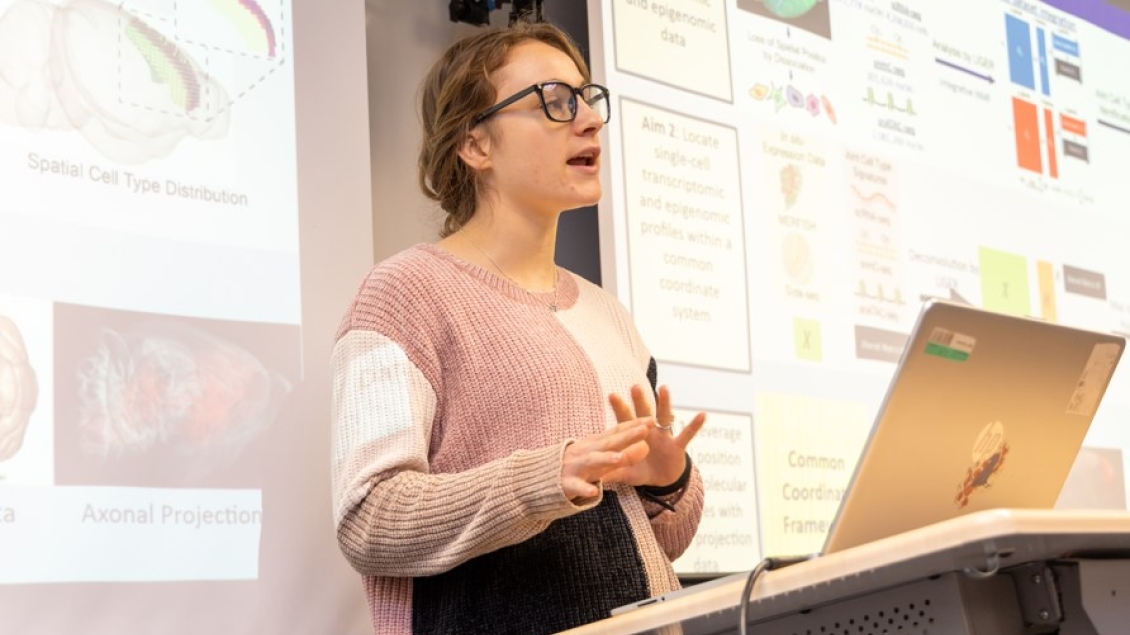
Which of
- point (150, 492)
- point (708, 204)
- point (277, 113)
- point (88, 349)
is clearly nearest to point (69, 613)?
point (150, 492)

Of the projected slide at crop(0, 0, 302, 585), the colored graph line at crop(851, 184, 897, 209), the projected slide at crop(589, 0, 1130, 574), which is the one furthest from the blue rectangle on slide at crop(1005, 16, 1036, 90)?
the projected slide at crop(0, 0, 302, 585)

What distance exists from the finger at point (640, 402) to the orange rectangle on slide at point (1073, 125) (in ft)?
8.30

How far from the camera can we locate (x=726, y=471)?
2656 millimetres

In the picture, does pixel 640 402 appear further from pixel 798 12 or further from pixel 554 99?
pixel 798 12

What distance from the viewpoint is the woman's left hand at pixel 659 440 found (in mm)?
1475

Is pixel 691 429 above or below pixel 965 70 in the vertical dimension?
below

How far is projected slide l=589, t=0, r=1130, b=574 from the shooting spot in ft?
8.69

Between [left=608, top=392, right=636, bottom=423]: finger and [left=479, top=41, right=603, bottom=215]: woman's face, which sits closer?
[left=608, top=392, right=636, bottom=423]: finger

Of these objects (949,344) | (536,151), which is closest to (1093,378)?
(949,344)

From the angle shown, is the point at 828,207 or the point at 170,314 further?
the point at 828,207

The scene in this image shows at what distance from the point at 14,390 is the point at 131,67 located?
0.51m

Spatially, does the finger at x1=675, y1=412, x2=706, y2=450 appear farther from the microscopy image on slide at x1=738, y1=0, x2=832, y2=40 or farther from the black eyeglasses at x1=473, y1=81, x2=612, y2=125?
the microscopy image on slide at x1=738, y1=0, x2=832, y2=40

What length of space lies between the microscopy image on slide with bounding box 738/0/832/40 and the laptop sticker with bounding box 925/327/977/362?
5.92ft

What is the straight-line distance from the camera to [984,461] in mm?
1344
